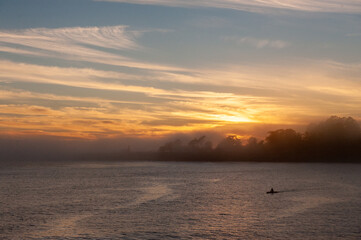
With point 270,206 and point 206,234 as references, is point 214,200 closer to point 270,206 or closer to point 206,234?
point 270,206

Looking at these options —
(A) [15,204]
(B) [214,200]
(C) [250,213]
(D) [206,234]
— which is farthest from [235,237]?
(A) [15,204]

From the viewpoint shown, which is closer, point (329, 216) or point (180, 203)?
point (329, 216)

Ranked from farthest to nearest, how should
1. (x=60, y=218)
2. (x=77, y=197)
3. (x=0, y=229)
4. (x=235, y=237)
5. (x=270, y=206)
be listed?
(x=77, y=197) → (x=270, y=206) → (x=60, y=218) → (x=0, y=229) → (x=235, y=237)

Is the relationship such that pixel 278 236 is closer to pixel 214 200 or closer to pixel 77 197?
pixel 214 200

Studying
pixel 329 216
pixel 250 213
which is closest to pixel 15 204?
pixel 250 213

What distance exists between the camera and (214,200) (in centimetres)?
8906

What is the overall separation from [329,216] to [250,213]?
1319cm

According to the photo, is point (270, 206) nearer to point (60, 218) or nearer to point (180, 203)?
point (180, 203)

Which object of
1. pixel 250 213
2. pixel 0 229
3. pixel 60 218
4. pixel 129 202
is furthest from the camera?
pixel 129 202

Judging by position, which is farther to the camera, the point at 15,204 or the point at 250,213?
the point at 15,204

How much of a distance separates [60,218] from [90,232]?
12.9 metres

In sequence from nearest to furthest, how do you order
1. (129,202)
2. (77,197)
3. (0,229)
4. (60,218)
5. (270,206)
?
(0,229)
(60,218)
(270,206)
(129,202)
(77,197)

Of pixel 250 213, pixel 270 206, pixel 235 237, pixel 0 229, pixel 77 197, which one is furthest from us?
pixel 77 197

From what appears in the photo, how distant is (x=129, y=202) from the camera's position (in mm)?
84938
